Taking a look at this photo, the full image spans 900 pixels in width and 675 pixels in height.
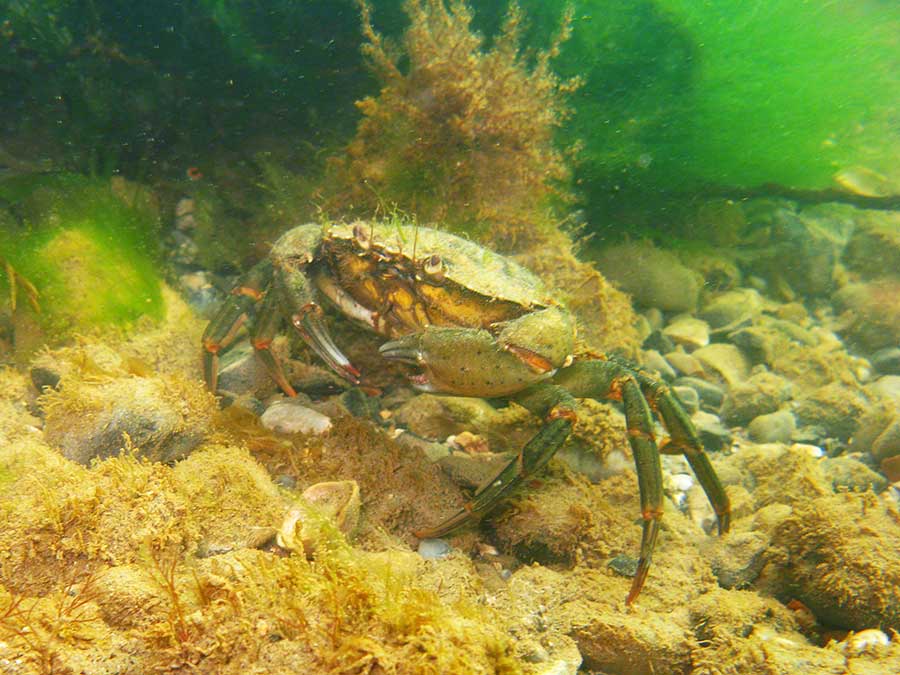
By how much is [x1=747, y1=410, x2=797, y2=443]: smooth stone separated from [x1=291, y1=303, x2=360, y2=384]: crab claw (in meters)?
4.56

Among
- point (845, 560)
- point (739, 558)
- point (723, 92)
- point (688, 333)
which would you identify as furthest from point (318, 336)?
point (723, 92)

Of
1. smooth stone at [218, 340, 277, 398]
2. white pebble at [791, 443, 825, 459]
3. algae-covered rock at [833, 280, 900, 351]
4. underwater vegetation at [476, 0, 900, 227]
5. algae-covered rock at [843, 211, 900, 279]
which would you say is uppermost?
underwater vegetation at [476, 0, 900, 227]

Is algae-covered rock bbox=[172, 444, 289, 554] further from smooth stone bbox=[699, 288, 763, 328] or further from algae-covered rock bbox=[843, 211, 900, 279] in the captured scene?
algae-covered rock bbox=[843, 211, 900, 279]

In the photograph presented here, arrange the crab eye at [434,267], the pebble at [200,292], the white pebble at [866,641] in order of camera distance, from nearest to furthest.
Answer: the white pebble at [866,641]
the crab eye at [434,267]
the pebble at [200,292]

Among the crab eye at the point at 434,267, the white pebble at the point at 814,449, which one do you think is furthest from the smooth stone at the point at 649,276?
the crab eye at the point at 434,267

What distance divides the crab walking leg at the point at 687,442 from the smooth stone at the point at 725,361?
3.10m

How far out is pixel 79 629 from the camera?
6.84 feet

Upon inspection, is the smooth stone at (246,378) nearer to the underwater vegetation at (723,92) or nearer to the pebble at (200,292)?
the pebble at (200,292)

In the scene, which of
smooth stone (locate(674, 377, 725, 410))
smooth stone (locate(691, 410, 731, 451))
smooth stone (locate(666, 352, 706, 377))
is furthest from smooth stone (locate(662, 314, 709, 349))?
smooth stone (locate(691, 410, 731, 451))

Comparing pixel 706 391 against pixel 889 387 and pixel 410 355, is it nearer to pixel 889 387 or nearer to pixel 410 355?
pixel 889 387

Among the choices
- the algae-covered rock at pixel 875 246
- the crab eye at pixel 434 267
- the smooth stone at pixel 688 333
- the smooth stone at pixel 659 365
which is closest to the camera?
the crab eye at pixel 434 267

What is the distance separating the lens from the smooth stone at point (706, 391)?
6328 mm

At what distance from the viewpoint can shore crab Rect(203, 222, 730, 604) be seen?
3.38m

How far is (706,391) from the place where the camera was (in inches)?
251
